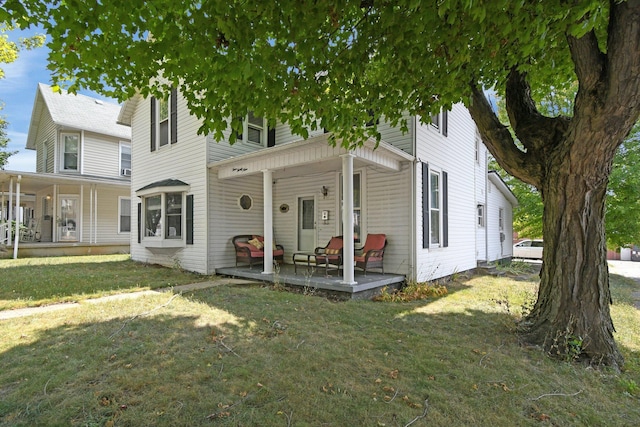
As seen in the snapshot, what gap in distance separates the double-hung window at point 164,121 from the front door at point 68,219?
22.8 feet

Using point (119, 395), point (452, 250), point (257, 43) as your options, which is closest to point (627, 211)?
point (452, 250)

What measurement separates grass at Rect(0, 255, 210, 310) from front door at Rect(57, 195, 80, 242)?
16.5ft

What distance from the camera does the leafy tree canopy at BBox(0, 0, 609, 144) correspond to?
3051 millimetres

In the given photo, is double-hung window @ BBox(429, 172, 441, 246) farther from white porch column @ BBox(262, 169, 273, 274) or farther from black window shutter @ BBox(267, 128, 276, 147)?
black window shutter @ BBox(267, 128, 276, 147)

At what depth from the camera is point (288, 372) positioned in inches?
129

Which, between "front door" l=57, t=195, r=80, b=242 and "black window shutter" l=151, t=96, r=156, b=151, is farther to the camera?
"front door" l=57, t=195, r=80, b=242

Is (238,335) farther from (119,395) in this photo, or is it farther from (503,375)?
(503,375)

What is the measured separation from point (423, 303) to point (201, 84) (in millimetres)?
5578

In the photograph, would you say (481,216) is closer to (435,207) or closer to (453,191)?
(453,191)

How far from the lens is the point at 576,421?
8.77 feet

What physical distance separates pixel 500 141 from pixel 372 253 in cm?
384

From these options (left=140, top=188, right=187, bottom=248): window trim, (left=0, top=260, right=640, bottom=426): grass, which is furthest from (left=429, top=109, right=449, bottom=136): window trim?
(left=140, top=188, right=187, bottom=248): window trim

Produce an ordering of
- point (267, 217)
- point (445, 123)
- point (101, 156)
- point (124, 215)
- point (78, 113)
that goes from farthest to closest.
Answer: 1. point (78, 113)
2. point (101, 156)
3. point (124, 215)
4. point (445, 123)
5. point (267, 217)

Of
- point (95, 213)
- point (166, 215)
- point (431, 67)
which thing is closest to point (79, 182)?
point (95, 213)
